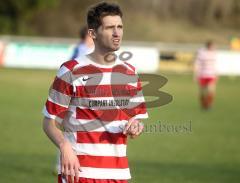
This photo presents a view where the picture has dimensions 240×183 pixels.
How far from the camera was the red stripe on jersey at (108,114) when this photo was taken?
17.9 ft

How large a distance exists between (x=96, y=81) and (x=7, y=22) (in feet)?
171

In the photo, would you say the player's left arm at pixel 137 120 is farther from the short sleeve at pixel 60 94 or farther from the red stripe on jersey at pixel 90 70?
the short sleeve at pixel 60 94

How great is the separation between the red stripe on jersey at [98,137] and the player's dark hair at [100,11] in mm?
776

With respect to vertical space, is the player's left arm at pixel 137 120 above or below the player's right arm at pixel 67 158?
above

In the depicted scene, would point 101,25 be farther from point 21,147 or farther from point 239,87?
point 239,87

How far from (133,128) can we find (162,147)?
9.67 meters

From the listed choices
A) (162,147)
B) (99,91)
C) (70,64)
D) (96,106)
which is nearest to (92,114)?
(96,106)

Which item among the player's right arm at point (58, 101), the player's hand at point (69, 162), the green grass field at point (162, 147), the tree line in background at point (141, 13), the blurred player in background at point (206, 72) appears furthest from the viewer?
the tree line in background at point (141, 13)

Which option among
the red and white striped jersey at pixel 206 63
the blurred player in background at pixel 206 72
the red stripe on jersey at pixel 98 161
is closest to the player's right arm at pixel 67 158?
the red stripe on jersey at pixel 98 161

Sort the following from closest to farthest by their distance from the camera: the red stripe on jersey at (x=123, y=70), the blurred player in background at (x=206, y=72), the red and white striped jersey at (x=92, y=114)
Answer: the red and white striped jersey at (x=92, y=114)
the red stripe on jersey at (x=123, y=70)
the blurred player in background at (x=206, y=72)

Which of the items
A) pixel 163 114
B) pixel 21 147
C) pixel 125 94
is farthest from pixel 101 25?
pixel 163 114

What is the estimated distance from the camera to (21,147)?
46.6ft

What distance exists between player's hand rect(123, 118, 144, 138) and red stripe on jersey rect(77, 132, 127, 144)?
22cm

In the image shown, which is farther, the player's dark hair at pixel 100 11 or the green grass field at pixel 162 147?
the green grass field at pixel 162 147
